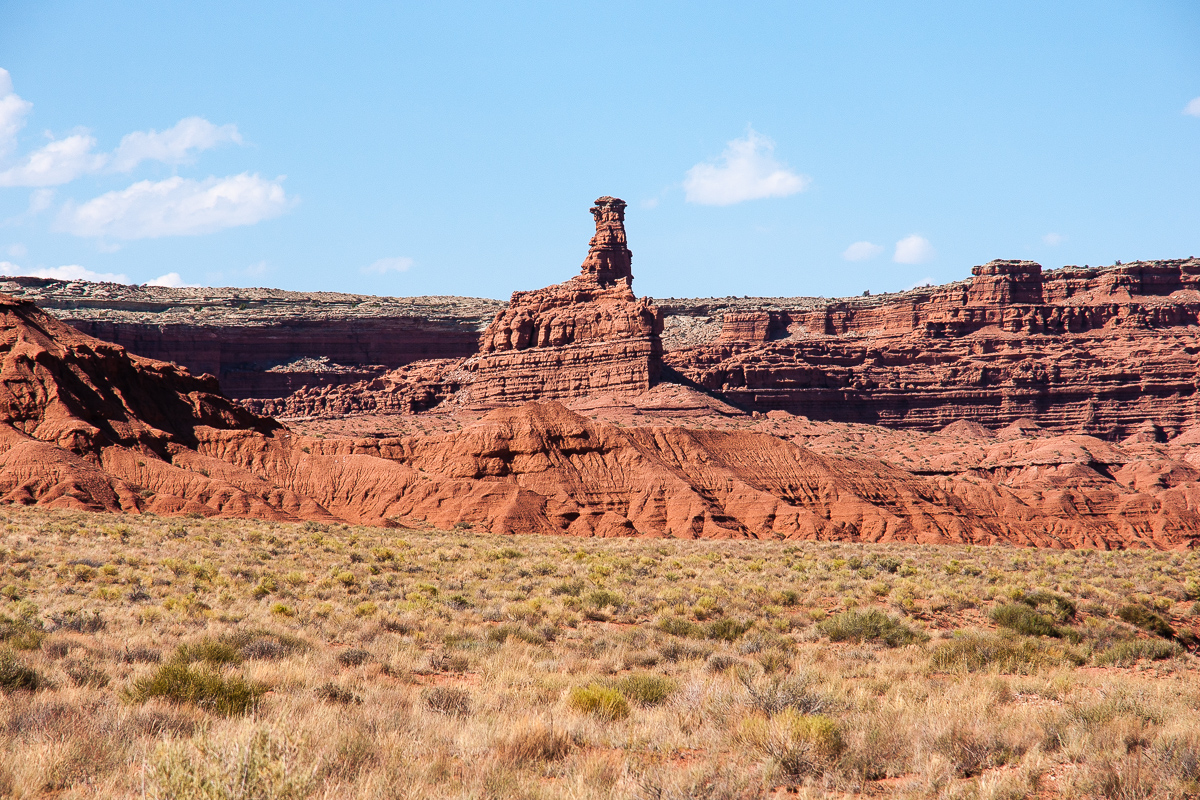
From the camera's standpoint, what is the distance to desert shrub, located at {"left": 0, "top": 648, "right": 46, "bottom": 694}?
32.0 feet

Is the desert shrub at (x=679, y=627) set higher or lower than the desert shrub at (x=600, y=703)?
lower

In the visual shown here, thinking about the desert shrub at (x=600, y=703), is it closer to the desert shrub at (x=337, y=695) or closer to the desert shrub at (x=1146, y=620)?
the desert shrub at (x=337, y=695)

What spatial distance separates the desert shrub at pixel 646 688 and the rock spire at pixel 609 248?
10636 cm

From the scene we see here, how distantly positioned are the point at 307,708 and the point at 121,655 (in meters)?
3.78

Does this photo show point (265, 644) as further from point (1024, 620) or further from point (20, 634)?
point (1024, 620)

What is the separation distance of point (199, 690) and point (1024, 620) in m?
15.0

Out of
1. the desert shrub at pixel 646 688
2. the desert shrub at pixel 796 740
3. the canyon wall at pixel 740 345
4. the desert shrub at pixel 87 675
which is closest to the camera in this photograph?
the desert shrub at pixel 796 740

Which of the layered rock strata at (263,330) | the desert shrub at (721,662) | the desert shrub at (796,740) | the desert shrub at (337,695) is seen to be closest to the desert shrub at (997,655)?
the desert shrub at (721,662)

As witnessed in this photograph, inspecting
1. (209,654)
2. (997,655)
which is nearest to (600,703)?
(209,654)

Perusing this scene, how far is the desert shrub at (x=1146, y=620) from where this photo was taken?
65.0 ft

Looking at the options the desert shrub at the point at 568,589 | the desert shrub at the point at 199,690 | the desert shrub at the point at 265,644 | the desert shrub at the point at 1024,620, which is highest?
the desert shrub at the point at 199,690

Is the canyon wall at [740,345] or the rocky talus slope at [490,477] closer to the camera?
the rocky talus slope at [490,477]

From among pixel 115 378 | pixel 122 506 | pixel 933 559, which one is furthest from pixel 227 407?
pixel 933 559

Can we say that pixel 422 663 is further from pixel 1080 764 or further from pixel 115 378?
pixel 115 378
